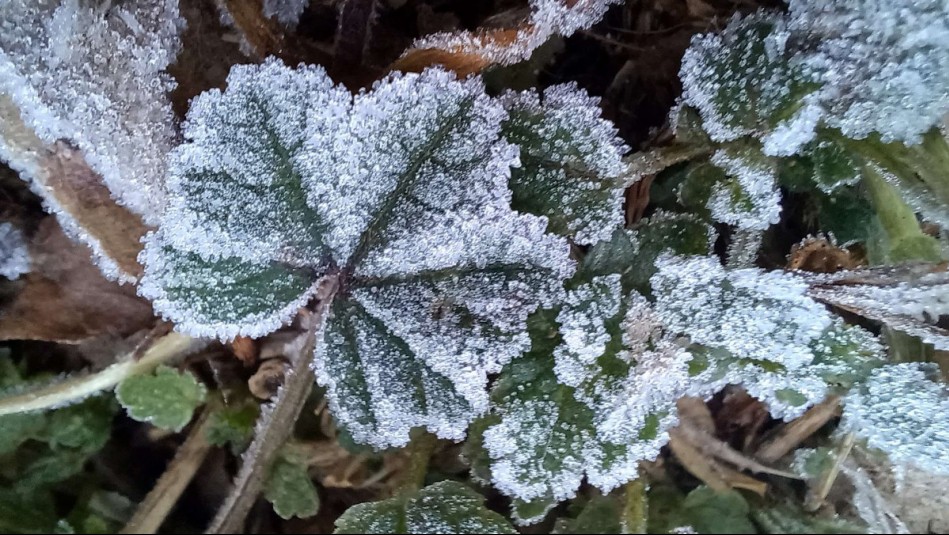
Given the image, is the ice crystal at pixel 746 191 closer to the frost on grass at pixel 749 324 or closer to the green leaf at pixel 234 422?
the frost on grass at pixel 749 324

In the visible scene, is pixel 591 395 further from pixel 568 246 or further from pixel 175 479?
pixel 175 479

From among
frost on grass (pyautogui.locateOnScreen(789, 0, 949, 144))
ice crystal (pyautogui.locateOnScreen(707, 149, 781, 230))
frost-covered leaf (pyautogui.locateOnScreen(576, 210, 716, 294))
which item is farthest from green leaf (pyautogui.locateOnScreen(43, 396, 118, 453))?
frost on grass (pyautogui.locateOnScreen(789, 0, 949, 144))

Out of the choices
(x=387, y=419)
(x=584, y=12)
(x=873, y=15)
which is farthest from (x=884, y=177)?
(x=387, y=419)

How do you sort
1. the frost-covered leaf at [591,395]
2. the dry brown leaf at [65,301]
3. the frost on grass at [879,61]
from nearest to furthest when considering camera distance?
the frost on grass at [879,61]
the frost-covered leaf at [591,395]
the dry brown leaf at [65,301]

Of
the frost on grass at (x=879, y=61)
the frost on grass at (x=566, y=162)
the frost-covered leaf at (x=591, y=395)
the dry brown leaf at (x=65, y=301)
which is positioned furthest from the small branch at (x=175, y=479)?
the frost on grass at (x=879, y=61)

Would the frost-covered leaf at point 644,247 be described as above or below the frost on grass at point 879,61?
below

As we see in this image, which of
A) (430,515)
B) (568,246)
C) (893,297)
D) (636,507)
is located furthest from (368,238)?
(893,297)

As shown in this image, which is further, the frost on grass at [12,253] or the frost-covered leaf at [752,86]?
the frost on grass at [12,253]
